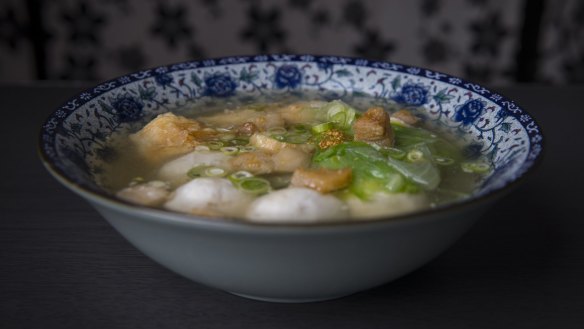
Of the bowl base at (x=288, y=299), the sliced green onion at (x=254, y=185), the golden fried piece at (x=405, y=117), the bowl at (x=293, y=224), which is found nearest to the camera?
the bowl at (x=293, y=224)

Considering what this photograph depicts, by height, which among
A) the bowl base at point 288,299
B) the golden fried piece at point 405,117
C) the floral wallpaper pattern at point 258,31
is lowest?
the bowl base at point 288,299

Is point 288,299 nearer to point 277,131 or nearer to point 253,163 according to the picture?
point 253,163

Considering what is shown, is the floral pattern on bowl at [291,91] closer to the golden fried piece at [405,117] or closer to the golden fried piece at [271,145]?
the golden fried piece at [405,117]

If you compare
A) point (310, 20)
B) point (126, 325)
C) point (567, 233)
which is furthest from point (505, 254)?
point (310, 20)

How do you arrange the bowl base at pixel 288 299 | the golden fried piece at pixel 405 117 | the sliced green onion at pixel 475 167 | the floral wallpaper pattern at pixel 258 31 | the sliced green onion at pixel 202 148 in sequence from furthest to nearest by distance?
1. the floral wallpaper pattern at pixel 258 31
2. the golden fried piece at pixel 405 117
3. the sliced green onion at pixel 202 148
4. the sliced green onion at pixel 475 167
5. the bowl base at pixel 288 299

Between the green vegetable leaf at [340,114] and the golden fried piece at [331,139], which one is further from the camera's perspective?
the green vegetable leaf at [340,114]

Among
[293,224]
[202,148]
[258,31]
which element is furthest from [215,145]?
[258,31]

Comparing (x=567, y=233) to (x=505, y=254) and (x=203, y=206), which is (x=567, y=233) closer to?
(x=505, y=254)

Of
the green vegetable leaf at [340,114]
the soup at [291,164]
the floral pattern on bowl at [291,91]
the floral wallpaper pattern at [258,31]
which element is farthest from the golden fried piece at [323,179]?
the floral wallpaper pattern at [258,31]
